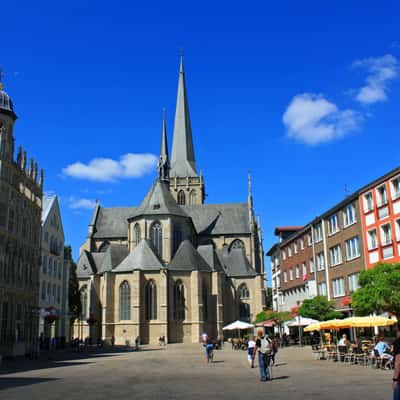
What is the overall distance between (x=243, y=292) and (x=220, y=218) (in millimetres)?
16351

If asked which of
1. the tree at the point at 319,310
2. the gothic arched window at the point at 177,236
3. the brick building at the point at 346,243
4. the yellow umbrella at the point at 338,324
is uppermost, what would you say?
the gothic arched window at the point at 177,236

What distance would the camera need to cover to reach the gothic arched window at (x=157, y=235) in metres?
65.0

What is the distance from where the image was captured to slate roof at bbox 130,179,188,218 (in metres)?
66.2

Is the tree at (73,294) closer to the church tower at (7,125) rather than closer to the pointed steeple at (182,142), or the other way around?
the church tower at (7,125)

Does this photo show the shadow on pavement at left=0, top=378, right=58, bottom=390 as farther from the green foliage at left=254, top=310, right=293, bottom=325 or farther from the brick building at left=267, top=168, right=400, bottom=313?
the green foliage at left=254, top=310, right=293, bottom=325

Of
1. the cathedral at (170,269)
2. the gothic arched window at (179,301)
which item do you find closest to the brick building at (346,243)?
the cathedral at (170,269)

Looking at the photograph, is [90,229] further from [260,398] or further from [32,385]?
[260,398]

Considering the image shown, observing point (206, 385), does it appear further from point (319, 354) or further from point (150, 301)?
point (150, 301)

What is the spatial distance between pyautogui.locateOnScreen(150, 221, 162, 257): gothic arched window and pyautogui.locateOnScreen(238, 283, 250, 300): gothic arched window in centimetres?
1276

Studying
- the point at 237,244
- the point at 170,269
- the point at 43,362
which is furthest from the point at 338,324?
the point at 237,244

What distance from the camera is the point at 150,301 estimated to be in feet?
187

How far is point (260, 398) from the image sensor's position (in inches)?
494

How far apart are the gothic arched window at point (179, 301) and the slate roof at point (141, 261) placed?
3210 mm

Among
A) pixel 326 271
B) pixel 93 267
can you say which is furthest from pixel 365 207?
pixel 93 267
